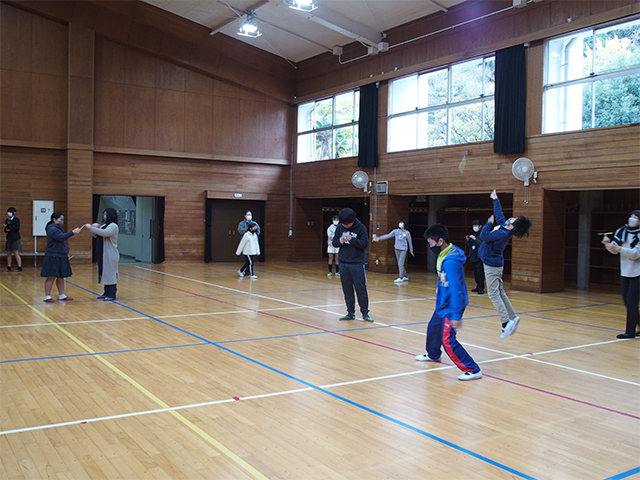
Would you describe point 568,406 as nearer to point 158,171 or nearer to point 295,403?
point 295,403

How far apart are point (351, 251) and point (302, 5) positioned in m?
8.46

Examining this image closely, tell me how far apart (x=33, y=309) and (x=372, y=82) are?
39.6 feet

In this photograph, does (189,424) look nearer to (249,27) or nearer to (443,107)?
(443,107)

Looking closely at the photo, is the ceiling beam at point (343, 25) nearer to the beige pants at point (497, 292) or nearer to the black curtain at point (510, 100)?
the black curtain at point (510, 100)

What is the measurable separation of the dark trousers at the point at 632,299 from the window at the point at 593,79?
5040 mm

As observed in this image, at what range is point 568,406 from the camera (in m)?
4.91

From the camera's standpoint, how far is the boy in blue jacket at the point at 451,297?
5.42 meters

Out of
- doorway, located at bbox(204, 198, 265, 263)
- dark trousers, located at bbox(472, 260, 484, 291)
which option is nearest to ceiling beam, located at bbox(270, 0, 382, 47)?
doorway, located at bbox(204, 198, 265, 263)

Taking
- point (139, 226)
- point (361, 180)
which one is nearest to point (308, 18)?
point (361, 180)

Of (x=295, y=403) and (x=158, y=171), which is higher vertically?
(x=158, y=171)

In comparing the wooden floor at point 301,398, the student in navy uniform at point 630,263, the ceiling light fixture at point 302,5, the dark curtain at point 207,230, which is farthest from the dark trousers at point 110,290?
the dark curtain at point 207,230

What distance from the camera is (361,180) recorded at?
1753 cm

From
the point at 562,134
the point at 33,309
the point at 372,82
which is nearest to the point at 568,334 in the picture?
the point at 562,134

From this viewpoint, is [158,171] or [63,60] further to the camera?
[158,171]
